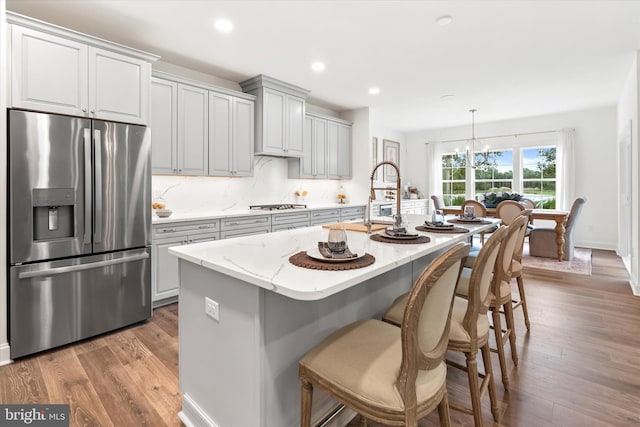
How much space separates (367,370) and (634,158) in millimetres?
4719

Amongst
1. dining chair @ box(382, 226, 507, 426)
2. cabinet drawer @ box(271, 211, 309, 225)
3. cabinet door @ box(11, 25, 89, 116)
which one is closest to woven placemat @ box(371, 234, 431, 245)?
dining chair @ box(382, 226, 507, 426)

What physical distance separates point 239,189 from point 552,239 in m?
5.13

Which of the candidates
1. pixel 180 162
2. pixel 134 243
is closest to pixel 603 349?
pixel 134 243

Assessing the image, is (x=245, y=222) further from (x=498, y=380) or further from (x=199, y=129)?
(x=498, y=380)

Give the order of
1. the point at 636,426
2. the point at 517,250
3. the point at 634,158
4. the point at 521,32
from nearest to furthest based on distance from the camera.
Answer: the point at 636,426 → the point at 517,250 → the point at 521,32 → the point at 634,158

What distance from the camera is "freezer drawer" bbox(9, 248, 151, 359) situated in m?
2.37

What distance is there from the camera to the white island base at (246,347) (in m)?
1.32

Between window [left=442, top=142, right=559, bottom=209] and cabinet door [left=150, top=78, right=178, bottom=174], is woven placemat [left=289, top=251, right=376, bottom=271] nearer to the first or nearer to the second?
cabinet door [left=150, top=78, right=178, bottom=174]

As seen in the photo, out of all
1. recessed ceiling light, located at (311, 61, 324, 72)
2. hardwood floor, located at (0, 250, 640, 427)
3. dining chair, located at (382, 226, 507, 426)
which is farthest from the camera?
recessed ceiling light, located at (311, 61, 324, 72)

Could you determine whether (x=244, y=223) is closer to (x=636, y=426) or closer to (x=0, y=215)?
(x=0, y=215)

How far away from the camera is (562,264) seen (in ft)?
16.6

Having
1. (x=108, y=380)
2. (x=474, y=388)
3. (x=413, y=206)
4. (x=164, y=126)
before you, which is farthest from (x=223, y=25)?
(x=413, y=206)

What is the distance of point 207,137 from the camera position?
3908 millimetres

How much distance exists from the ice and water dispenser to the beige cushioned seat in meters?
2.35
